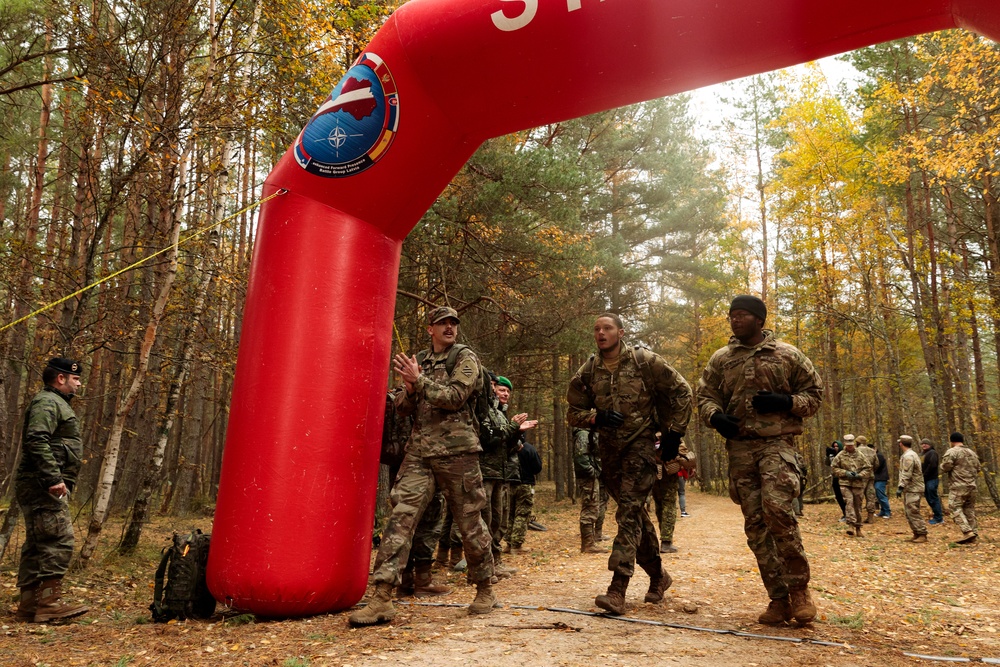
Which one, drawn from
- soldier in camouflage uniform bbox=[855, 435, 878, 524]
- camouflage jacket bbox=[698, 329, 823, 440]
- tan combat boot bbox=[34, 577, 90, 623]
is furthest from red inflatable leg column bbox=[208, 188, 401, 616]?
soldier in camouflage uniform bbox=[855, 435, 878, 524]

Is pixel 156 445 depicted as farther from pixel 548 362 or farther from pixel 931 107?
pixel 931 107

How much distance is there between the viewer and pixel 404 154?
5.07 m

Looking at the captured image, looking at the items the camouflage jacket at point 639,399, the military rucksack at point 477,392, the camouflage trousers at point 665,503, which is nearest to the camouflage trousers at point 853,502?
the camouflage trousers at point 665,503

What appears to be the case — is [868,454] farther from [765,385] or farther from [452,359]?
[452,359]

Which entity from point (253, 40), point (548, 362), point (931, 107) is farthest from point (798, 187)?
point (253, 40)

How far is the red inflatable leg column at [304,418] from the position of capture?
469 centimetres

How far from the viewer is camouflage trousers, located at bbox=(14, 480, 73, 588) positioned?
507 cm

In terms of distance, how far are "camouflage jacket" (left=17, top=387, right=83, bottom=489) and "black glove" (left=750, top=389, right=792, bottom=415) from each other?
5181 mm

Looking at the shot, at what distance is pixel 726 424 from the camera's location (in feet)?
15.9

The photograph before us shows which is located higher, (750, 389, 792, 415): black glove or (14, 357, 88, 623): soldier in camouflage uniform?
(750, 389, 792, 415): black glove

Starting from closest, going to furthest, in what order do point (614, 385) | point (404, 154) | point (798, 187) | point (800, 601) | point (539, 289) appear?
point (800, 601), point (404, 154), point (614, 385), point (539, 289), point (798, 187)

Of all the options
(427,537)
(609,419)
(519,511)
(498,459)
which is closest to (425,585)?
(427,537)

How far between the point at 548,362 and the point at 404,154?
1424 centimetres

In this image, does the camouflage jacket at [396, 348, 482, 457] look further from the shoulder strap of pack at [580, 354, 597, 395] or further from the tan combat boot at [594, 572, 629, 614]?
the tan combat boot at [594, 572, 629, 614]
